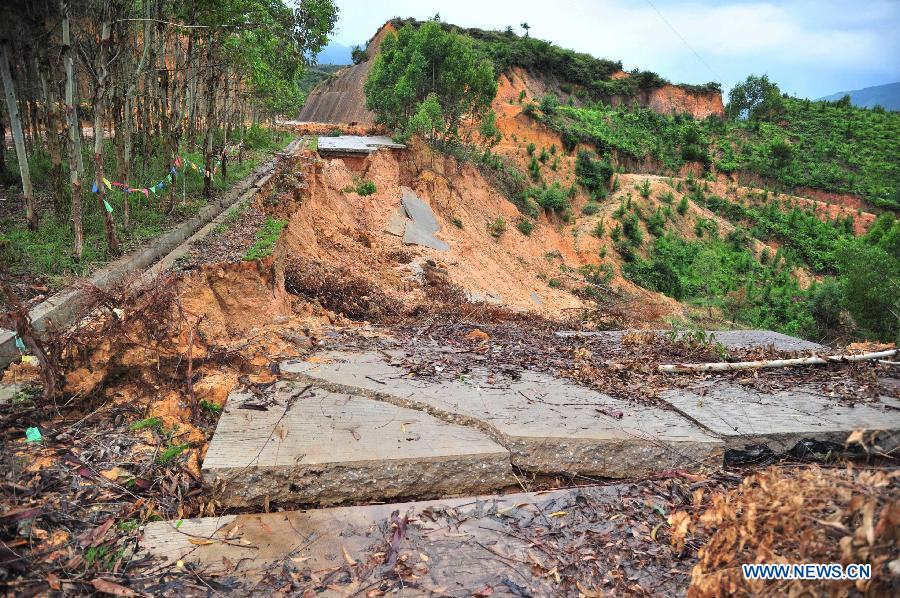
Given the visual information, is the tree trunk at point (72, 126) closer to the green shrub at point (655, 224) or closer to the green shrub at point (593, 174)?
the green shrub at point (593, 174)

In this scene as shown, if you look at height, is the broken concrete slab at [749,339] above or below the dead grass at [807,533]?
below

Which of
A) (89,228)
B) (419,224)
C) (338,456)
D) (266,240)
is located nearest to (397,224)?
(419,224)

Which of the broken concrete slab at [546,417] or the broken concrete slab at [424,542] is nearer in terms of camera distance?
the broken concrete slab at [424,542]

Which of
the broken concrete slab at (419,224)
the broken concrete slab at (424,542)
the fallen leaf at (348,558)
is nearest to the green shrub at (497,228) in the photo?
the broken concrete slab at (419,224)

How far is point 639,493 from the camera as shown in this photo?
116 inches

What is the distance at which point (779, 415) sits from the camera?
3.69 m

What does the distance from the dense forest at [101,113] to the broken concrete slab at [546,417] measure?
3861 mm

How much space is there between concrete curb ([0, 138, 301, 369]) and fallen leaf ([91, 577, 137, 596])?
234cm

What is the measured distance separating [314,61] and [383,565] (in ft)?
74.5

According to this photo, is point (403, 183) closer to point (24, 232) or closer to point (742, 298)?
point (24, 232)

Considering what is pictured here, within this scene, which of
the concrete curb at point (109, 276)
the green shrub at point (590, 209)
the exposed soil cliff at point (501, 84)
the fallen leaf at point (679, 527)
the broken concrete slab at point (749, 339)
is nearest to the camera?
the fallen leaf at point (679, 527)

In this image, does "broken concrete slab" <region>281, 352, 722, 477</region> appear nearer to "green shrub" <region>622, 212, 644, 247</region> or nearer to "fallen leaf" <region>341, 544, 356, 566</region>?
"fallen leaf" <region>341, 544, 356, 566</region>

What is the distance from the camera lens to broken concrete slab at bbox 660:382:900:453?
11.2ft

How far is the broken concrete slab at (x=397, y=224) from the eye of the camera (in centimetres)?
1320
